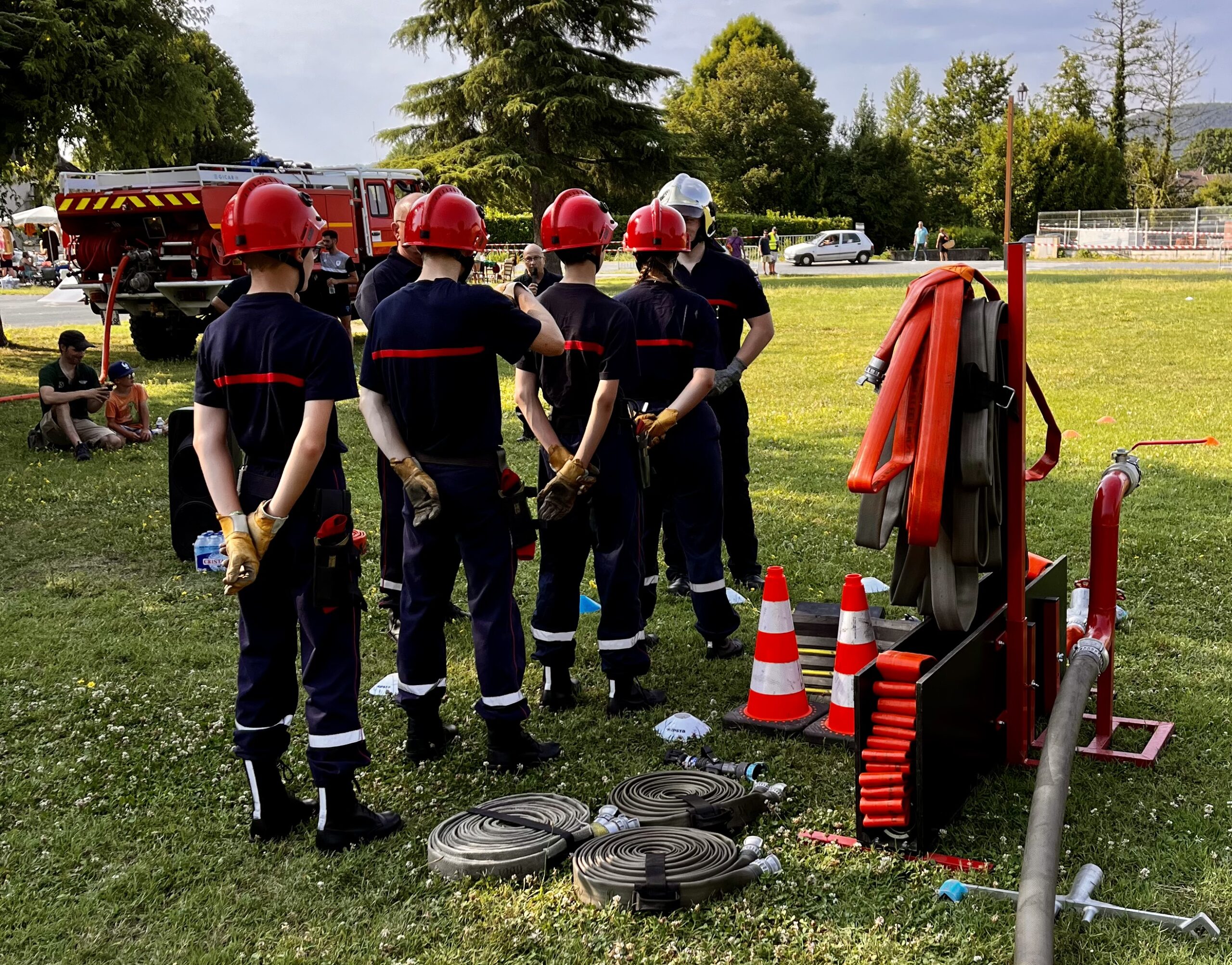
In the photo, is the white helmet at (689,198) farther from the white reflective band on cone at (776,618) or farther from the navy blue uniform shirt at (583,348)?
the white reflective band on cone at (776,618)

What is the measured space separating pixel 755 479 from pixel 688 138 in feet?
97.9

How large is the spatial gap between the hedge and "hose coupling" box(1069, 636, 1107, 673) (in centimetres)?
4571

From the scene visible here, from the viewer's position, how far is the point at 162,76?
58.6 ft

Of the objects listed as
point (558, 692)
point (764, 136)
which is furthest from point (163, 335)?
point (764, 136)

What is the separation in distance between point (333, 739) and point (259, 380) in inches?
49.4

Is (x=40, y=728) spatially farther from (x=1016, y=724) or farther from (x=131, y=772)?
(x=1016, y=724)

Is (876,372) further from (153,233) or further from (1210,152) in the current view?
(1210,152)

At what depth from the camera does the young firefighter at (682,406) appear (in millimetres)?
5359

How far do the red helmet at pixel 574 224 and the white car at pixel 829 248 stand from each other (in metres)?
42.1

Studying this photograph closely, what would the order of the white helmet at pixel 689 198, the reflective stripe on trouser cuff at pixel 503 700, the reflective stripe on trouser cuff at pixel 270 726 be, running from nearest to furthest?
the reflective stripe on trouser cuff at pixel 270 726, the reflective stripe on trouser cuff at pixel 503 700, the white helmet at pixel 689 198

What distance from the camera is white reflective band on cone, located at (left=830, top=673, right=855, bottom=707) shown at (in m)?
4.64

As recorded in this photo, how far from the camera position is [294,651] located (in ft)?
13.2

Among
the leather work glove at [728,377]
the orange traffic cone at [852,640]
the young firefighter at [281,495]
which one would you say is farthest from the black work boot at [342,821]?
the leather work glove at [728,377]

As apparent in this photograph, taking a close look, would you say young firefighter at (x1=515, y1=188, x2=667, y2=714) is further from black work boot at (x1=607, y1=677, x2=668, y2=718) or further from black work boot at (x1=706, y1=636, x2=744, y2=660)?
black work boot at (x1=706, y1=636, x2=744, y2=660)
